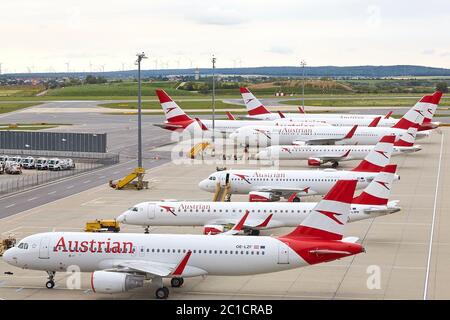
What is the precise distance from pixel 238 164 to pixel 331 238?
6522 cm

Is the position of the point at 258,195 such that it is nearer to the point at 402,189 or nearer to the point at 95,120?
the point at 402,189

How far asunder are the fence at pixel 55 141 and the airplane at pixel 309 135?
20.6 metres

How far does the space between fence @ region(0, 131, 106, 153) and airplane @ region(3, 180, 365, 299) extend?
7072 cm

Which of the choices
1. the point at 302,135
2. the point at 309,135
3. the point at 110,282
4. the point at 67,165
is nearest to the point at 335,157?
the point at 302,135

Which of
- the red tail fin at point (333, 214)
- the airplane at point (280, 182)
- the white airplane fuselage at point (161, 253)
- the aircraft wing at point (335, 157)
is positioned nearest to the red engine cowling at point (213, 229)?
the white airplane fuselage at point (161, 253)

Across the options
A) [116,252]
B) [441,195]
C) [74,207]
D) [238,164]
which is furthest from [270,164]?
[116,252]

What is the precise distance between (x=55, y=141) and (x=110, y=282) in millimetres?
80511

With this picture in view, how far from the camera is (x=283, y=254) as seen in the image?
43.8 m

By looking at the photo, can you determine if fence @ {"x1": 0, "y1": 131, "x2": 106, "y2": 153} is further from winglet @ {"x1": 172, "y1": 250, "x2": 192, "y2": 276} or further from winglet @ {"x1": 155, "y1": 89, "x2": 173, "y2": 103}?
winglet @ {"x1": 172, "y1": 250, "x2": 192, "y2": 276}

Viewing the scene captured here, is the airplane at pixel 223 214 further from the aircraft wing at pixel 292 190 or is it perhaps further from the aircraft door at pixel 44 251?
the aircraft door at pixel 44 251

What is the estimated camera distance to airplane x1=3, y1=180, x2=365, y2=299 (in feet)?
143

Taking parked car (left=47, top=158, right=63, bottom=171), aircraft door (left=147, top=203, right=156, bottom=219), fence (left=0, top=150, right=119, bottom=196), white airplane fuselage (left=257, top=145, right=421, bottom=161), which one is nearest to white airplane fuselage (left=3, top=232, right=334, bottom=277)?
aircraft door (left=147, top=203, right=156, bottom=219)

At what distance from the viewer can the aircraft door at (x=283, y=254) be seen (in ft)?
143

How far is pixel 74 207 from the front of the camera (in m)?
76.4
